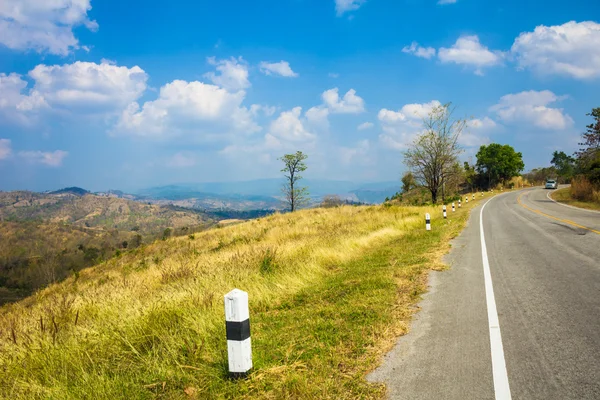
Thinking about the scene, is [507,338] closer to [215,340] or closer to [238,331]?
[238,331]

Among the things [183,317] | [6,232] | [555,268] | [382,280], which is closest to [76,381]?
[183,317]

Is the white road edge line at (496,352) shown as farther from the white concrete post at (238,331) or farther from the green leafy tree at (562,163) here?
the green leafy tree at (562,163)

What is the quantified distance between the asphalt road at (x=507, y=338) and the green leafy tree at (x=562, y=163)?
93108 millimetres

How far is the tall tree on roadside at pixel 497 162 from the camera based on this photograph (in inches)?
2517

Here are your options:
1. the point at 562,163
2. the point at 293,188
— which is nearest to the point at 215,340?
the point at 293,188

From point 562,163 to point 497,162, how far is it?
43.0m

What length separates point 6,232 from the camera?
5330 inches

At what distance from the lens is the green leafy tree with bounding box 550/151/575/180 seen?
270 ft

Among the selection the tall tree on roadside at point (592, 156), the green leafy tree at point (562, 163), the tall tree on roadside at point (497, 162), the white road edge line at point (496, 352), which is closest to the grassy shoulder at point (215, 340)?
the white road edge line at point (496, 352)

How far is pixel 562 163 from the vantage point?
9038 cm

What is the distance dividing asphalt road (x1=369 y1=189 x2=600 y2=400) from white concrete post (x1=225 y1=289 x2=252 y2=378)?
132 centimetres

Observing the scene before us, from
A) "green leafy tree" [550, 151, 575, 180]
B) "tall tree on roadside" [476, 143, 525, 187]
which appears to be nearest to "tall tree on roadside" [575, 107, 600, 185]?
"tall tree on roadside" [476, 143, 525, 187]

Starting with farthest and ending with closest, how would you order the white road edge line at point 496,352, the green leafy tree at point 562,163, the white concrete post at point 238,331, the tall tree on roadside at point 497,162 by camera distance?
1. the green leafy tree at point 562,163
2. the tall tree on roadside at point 497,162
3. the white concrete post at point 238,331
4. the white road edge line at point 496,352

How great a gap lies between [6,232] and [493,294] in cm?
17953
